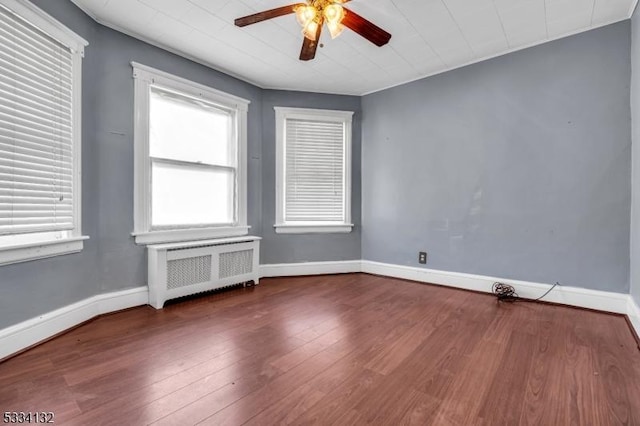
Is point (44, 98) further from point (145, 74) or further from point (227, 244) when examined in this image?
point (227, 244)

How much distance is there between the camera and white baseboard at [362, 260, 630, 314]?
2.48 m

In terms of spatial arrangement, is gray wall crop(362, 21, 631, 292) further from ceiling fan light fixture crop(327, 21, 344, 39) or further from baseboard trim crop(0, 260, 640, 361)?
ceiling fan light fixture crop(327, 21, 344, 39)

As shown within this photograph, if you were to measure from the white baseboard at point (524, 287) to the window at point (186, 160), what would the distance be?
6.76 feet

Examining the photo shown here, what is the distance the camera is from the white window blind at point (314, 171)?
3.88 metres

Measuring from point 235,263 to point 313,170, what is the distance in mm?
1586

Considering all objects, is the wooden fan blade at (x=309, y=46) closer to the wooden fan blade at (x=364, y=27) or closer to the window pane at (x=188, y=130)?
the wooden fan blade at (x=364, y=27)

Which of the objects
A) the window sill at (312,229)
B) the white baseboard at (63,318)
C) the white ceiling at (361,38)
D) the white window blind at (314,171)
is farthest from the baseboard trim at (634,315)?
the white baseboard at (63,318)

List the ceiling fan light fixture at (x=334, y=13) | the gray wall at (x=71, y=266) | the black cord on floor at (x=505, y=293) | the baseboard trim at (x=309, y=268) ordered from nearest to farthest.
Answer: the ceiling fan light fixture at (x=334, y=13), the gray wall at (x=71, y=266), the black cord on floor at (x=505, y=293), the baseboard trim at (x=309, y=268)

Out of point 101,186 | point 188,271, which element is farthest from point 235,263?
point 101,186

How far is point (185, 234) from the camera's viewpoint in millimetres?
3043

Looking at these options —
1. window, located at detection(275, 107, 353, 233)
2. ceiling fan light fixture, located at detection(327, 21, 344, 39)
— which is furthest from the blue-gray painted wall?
ceiling fan light fixture, located at detection(327, 21, 344, 39)

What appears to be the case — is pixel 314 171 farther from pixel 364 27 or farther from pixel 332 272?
pixel 364 27

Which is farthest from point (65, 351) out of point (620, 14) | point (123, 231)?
point (620, 14)

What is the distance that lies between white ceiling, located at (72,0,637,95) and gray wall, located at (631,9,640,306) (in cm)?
29
